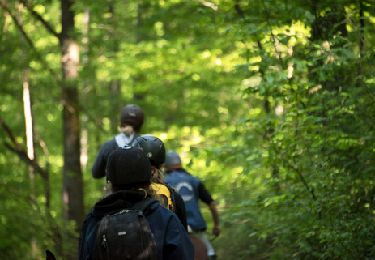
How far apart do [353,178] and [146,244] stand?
153 inches

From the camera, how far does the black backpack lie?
388 centimetres

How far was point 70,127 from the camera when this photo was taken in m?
13.7

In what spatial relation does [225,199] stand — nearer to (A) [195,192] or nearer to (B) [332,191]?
(A) [195,192]

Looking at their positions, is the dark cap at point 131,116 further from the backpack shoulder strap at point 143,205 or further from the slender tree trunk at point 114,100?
the slender tree trunk at point 114,100

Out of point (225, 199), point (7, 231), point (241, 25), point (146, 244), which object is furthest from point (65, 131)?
point (146, 244)

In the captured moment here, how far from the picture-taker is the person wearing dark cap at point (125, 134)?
24.1 feet

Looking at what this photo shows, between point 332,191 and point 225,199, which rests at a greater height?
point 332,191

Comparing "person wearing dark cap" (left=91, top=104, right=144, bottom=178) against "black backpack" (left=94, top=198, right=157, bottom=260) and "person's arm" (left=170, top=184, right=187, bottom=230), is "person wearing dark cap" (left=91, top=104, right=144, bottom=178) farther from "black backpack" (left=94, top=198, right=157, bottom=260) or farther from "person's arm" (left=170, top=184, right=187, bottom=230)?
"black backpack" (left=94, top=198, right=157, bottom=260)

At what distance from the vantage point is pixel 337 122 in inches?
303

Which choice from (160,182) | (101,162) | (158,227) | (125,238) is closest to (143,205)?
(158,227)

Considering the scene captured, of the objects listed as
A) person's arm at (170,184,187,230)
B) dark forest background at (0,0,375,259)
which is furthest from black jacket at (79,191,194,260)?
dark forest background at (0,0,375,259)

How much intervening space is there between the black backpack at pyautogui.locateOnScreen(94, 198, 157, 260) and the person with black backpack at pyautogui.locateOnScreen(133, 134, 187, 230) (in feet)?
3.64

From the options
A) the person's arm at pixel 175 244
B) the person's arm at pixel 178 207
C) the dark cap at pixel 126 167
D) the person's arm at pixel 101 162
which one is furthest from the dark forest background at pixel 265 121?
the person's arm at pixel 175 244

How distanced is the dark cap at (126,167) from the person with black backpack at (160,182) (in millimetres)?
940
